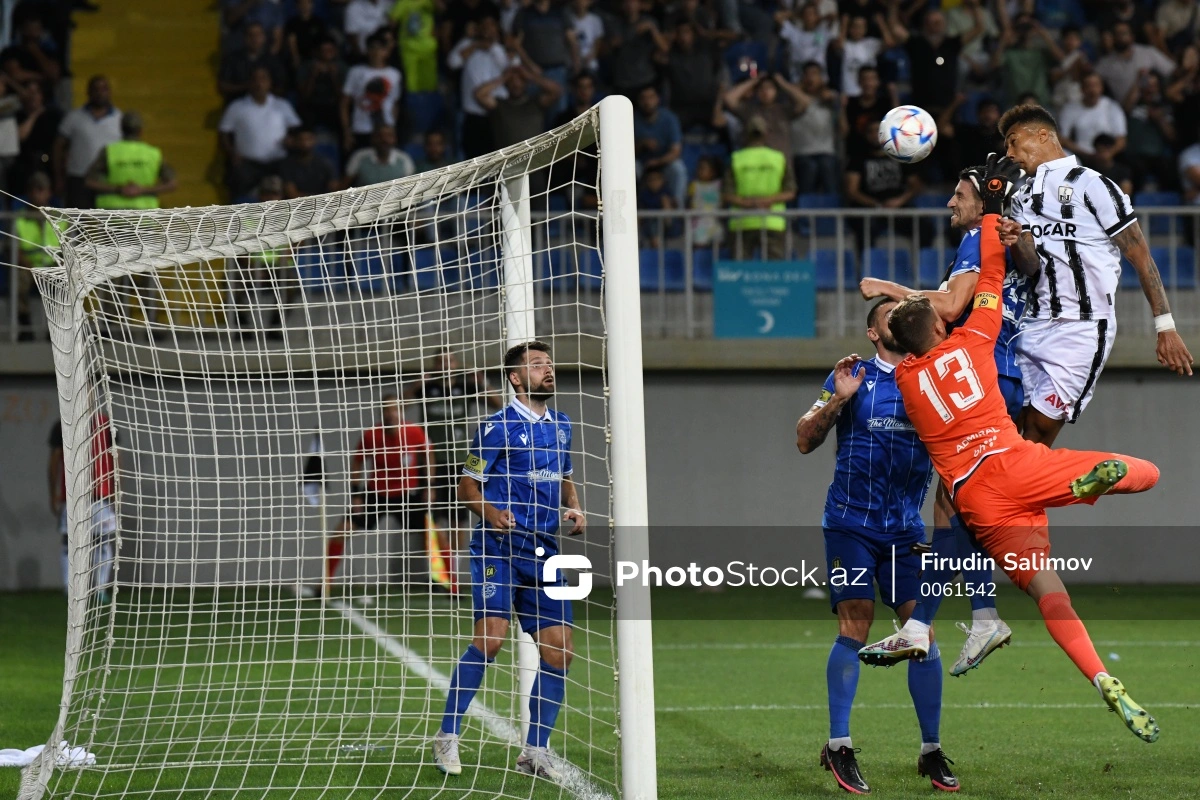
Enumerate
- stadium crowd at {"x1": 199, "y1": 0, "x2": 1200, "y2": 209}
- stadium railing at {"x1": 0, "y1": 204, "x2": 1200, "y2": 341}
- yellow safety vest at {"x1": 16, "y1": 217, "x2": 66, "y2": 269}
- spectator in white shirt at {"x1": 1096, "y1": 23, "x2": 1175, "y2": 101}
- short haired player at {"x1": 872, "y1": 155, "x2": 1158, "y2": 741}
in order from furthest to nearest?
1. spectator in white shirt at {"x1": 1096, "y1": 23, "x2": 1175, "y2": 101}
2. stadium crowd at {"x1": 199, "y1": 0, "x2": 1200, "y2": 209}
3. stadium railing at {"x1": 0, "y1": 204, "x2": 1200, "y2": 341}
4. yellow safety vest at {"x1": 16, "y1": 217, "x2": 66, "y2": 269}
5. short haired player at {"x1": 872, "y1": 155, "x2": 1158, "y2": 741}

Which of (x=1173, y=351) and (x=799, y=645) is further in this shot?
(x=799, y=645)

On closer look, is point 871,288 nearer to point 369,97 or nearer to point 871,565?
point 871,565

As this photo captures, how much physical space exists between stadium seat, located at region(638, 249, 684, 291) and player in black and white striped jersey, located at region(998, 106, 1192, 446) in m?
9.09

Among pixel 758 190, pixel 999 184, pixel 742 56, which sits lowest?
pixel 999 184

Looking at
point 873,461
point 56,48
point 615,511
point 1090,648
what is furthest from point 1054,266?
point 56,48

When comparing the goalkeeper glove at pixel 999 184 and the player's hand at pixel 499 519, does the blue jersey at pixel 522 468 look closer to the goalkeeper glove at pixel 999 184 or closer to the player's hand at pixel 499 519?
the player's hand at pixel 499 519

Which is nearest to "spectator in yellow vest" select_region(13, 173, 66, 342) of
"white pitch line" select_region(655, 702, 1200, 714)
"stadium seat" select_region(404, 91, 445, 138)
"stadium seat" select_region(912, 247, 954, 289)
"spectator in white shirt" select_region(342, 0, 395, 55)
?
"spectator in white shirt" select_region(342, 0, 395, 55)

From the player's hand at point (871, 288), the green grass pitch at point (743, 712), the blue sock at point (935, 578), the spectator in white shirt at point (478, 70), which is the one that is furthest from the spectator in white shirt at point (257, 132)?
the blue sock at point (935, 578)

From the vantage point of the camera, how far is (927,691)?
22.7ft

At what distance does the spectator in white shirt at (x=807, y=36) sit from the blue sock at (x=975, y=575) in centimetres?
1140

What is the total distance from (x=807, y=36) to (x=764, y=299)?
396cm

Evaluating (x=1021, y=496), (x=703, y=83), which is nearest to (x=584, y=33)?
(x=703, y=83)

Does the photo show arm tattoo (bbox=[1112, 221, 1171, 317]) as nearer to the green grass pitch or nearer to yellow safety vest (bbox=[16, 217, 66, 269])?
the green grass pitch

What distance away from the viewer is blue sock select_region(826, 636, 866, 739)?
261 inches
